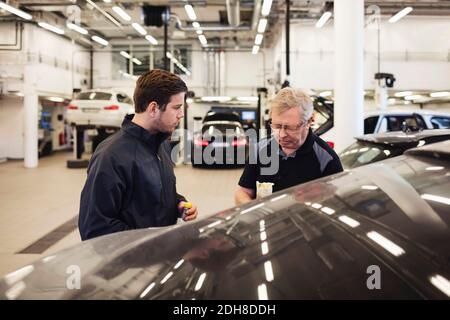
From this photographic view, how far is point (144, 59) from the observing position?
77.4 ft

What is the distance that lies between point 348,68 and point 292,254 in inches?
290

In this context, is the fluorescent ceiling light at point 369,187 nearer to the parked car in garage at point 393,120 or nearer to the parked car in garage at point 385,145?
the parked car in garage at point 385,145

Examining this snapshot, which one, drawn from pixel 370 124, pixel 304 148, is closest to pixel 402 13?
pixel 370 124

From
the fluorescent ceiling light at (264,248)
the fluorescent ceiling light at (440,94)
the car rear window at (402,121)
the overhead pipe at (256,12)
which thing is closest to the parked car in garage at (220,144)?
the overhead pipe at (256,12)

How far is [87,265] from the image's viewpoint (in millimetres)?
1441

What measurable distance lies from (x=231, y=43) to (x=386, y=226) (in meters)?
22.2

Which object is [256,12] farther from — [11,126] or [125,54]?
[11,126]

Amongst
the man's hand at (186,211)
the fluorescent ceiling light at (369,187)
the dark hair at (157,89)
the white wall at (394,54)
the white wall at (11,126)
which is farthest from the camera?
the white wall at (11,126)

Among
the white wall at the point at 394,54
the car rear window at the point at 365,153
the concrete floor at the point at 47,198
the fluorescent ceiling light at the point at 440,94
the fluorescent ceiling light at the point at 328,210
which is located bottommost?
the concrete floor at the point at 47,198

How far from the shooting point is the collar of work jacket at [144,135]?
7.31 feet

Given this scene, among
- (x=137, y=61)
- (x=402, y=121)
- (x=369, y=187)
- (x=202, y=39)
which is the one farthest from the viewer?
(x=137, y=61)

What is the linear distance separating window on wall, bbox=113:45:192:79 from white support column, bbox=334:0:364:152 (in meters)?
15.4

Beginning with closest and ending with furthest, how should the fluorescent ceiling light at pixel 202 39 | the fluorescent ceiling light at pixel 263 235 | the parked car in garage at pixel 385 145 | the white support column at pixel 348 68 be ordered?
the fluorescent ceiling light at pixel 263 235 → the parked car in garage at pixel 385 145 → the white support column at pixel 348 68 → the fluorescent ceiling light at pixel 202 39

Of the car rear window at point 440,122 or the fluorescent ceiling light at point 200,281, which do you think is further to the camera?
the car rear window at point 440,122
